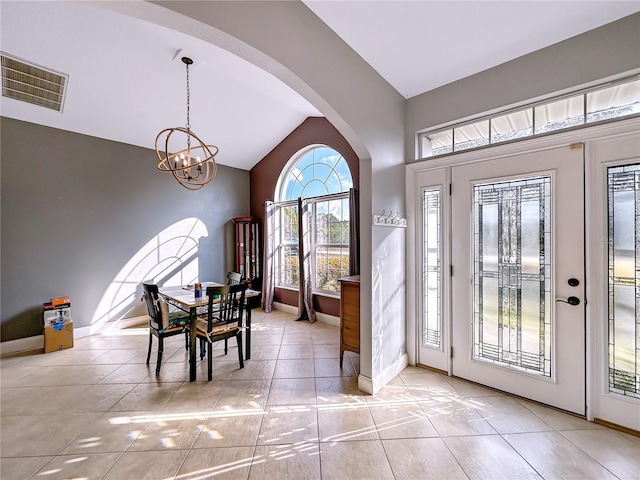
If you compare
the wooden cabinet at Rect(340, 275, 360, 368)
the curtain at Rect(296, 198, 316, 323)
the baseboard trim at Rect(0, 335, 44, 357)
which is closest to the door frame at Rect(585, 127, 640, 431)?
the wooden cabinet at Rect(340, 275, 360, 368)

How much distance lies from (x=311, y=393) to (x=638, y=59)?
3.61m

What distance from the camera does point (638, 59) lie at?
194 cm

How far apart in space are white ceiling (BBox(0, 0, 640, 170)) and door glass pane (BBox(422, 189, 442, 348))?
1.26 meters

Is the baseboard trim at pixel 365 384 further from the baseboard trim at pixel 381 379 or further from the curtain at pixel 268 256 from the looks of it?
the curtain at pixel 268 256

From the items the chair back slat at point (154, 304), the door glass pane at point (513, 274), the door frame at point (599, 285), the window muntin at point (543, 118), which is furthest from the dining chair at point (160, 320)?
the door frame at point (599, 285)

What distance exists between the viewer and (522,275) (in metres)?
2.40

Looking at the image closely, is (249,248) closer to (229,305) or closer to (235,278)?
(235,278)

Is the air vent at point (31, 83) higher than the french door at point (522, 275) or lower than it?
higher

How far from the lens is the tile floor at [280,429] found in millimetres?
1713

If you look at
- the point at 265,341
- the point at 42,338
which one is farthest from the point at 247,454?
the point at 42,338

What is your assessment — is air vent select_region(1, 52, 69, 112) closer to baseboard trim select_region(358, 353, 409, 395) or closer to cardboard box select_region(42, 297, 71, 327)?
cardboard box select_region(42, 297, 71, 327)

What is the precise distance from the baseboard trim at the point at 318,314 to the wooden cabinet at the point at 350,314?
1.59m

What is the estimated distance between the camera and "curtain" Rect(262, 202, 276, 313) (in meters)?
5.42

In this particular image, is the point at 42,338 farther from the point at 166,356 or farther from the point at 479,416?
the point at 479,416
